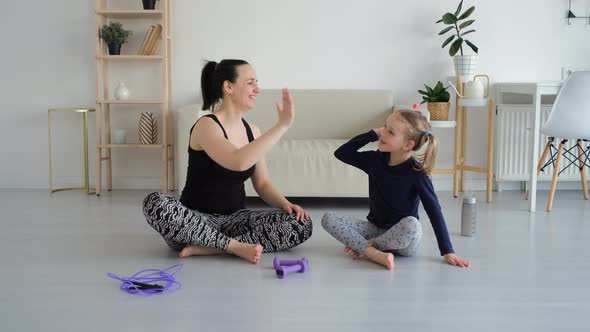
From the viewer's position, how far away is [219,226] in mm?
2730

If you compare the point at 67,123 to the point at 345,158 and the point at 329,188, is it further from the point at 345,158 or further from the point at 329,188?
the point at 345,158

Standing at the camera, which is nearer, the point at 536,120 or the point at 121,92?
the point at 536,120

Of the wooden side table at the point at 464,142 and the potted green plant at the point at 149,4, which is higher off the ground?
the potted green plant at the point at 149,4

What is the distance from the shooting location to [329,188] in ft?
12.6

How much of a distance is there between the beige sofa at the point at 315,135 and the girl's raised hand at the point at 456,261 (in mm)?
1242

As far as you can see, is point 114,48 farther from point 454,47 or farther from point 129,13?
point 454,47

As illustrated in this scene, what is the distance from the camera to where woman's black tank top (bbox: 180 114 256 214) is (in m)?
2.64

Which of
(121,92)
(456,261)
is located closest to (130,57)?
(121,92)

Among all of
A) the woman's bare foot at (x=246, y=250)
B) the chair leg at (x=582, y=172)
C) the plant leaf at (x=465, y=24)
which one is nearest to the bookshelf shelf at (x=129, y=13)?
the plant leaf at (x=465, y=24)

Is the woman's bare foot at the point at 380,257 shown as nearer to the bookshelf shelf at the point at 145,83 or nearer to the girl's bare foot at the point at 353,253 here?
the girl's bare foot at the point at 353,253

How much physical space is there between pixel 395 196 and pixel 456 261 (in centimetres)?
35

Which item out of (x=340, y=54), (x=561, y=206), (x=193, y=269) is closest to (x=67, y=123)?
(x=340, y=54)

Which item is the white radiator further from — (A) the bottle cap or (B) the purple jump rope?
(B) the purple jump rope

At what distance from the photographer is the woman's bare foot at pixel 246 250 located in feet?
8.40
